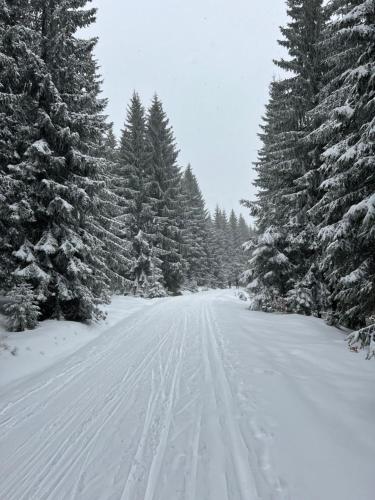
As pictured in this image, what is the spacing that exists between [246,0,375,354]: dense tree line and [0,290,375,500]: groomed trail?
2436 millimetres

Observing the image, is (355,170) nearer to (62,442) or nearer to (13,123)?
(62,442)

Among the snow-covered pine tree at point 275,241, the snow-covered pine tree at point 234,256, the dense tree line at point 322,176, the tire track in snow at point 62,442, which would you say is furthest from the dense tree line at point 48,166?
the snow-covered pine tree at point 234,256

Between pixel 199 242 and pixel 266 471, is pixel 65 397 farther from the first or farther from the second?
pixel 199 242

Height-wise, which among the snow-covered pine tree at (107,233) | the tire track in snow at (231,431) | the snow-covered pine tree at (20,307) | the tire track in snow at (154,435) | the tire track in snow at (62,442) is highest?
the snow-covered pine tree at (107,233)

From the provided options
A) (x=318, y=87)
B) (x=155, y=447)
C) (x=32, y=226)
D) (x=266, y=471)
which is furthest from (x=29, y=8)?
(x=266, y=471)

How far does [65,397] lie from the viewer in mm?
5285

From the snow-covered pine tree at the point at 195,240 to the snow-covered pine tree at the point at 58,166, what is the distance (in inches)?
906

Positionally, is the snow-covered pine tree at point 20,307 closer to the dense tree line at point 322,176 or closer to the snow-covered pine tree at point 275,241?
the dense tree line at point 322,176

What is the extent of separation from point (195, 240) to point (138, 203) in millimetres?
13395

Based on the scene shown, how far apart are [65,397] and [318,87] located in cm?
1410

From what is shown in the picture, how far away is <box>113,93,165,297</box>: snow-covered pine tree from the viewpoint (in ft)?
84.8

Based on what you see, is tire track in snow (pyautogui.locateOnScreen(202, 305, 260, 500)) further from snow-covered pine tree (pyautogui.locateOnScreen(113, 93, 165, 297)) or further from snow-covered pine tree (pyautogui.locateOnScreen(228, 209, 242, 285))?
snow-covered pine tree (pyautogui.locateOnScreen(228, 209, 242, 285))

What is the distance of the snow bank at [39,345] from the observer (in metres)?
7.02

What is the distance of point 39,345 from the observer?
8312 mm
